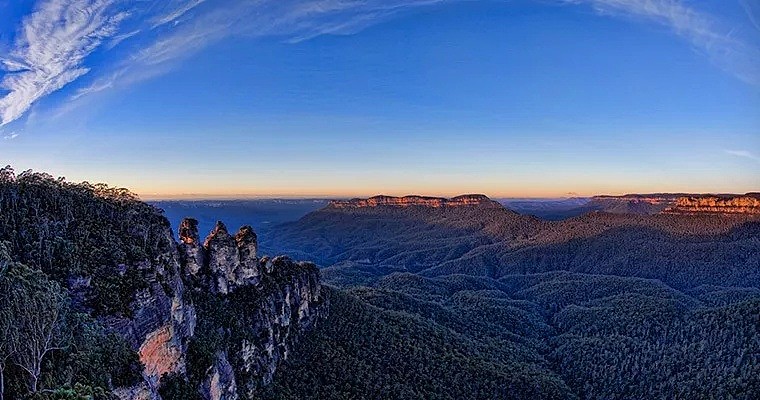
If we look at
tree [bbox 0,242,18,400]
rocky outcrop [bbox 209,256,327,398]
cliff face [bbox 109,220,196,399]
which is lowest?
rocky outcrop [bbox 209,256,327,398]

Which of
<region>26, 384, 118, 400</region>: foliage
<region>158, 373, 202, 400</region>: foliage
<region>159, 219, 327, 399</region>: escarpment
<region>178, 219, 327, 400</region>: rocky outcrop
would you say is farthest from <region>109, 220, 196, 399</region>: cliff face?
<region>26, 384, 118, 400</region>: foliage

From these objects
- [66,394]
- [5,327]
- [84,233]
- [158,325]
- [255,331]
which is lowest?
[255,331]

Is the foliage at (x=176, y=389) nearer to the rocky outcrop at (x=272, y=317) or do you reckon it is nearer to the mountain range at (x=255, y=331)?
the mountain range at (x=255, y=331)

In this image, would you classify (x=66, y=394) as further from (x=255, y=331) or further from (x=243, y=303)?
(x=243, y=303)

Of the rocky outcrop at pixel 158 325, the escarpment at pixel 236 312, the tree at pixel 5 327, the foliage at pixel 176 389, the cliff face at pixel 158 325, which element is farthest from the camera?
the escarpment at pixel 236 312

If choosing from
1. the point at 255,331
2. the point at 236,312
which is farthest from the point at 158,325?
the point at 255,331

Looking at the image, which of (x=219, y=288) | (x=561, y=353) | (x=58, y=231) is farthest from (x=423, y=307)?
(x=58, y=231)

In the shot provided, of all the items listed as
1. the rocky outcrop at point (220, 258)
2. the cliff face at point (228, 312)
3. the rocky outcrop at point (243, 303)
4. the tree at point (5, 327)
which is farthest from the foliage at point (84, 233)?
the rocky outcrop at point (243, 303)

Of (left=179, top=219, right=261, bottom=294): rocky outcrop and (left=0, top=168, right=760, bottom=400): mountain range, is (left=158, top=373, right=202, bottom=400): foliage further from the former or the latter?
(left=179, top=219, right=261, bottom=294): rocky outcrop

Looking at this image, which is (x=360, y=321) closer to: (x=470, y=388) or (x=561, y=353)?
(x=470, y=388)
